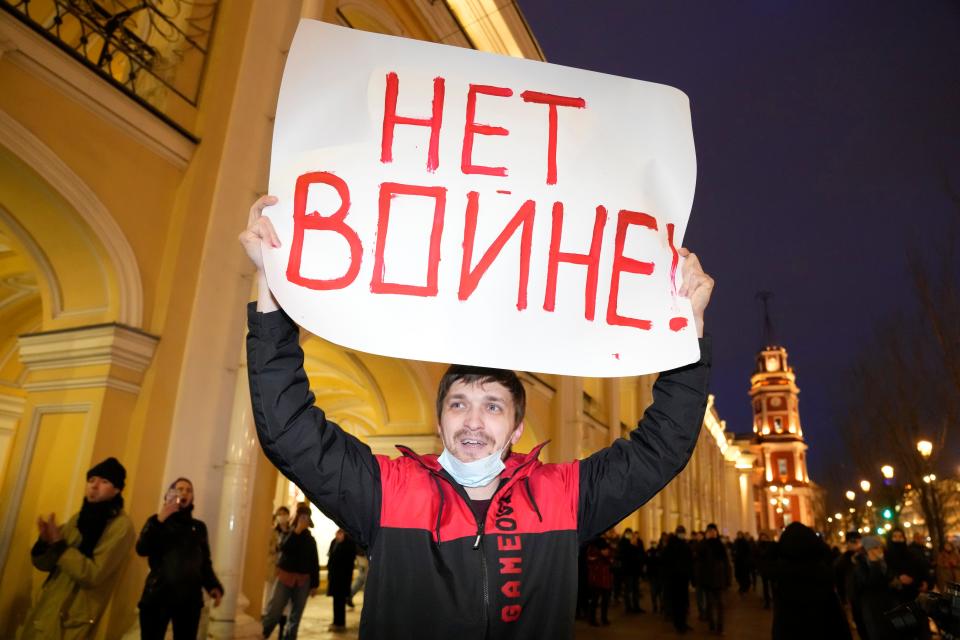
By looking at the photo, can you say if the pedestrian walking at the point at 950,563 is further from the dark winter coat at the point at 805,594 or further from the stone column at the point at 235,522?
the stone column at the point at 235,522

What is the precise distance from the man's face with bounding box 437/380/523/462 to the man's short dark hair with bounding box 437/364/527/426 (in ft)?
0.04

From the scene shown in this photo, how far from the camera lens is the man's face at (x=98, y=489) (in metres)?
4.23

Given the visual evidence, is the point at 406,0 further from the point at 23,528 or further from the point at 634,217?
the point at 634,217

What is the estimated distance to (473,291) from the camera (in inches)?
74.9

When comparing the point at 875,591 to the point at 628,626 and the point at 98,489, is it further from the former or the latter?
the point at 98,489

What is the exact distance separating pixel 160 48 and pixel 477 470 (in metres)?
7.13

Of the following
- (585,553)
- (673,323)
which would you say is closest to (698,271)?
(673,323)

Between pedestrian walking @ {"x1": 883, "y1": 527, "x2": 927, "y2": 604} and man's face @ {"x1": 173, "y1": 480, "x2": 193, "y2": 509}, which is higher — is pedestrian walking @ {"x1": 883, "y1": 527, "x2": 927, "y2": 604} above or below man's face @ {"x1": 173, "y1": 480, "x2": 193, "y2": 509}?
below

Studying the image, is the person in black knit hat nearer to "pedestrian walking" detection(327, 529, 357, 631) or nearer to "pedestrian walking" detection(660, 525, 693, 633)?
"pedestrian walking" detection(327, 529, 357, 631)

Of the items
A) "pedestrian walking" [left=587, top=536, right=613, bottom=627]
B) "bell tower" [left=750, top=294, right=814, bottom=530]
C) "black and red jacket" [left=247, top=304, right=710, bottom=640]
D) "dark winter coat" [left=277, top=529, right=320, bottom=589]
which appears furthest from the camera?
"bell tower" [left=750, top=294, right=814, bottom=530]

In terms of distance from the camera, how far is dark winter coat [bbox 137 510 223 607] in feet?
14.2

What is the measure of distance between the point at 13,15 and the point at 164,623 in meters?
4.71

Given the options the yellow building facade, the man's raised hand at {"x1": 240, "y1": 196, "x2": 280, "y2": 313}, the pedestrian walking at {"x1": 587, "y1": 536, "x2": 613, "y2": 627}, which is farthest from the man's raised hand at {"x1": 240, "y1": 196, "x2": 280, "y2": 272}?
the pedestrian walking at {"x1": 587, "y1": 536, "x2": 613, "y2": 627}

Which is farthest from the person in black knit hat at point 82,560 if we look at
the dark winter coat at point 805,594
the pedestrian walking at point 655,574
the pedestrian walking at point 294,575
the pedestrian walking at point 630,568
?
the pedestrian walking at point 655,574
